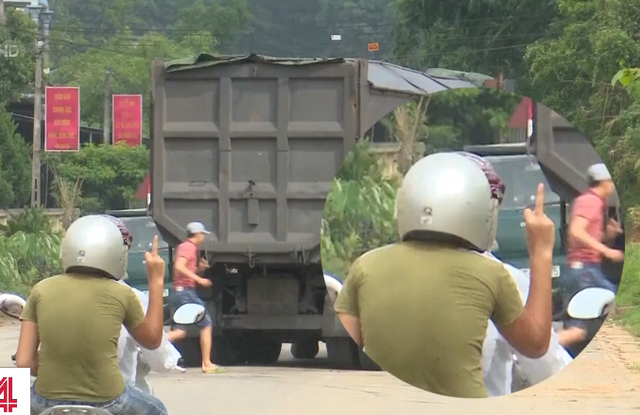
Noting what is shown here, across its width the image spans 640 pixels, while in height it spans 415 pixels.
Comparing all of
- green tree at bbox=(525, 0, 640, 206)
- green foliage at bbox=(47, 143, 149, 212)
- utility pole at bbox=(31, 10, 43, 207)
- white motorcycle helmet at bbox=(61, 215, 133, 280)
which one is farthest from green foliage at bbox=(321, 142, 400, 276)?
utility pole at bbox=(31, 10, 43, 207)

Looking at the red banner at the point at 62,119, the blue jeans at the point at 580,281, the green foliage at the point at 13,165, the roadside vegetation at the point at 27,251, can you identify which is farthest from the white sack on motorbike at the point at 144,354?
the green foliage at the point at 13,165

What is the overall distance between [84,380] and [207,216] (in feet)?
13.4

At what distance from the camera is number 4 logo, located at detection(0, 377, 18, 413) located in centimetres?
502

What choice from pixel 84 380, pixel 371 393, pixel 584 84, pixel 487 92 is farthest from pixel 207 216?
pixel 584 84

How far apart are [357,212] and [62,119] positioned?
641 inches

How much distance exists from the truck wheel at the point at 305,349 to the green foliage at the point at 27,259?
1846 millimetres

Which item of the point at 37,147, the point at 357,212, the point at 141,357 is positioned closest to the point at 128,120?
the point at 37,147

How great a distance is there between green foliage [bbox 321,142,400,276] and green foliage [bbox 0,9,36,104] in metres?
27.1

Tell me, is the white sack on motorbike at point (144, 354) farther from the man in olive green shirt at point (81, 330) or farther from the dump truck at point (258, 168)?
the dump truck at point (258, 168)

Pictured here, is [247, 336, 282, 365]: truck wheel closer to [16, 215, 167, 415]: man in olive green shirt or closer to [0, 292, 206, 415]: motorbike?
[0, 292, 206, 415]: motorbike

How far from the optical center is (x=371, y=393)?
7.32 m

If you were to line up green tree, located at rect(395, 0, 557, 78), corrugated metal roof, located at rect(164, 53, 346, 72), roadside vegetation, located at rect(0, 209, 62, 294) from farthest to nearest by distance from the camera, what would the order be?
green tree, located at rect(395, 0, 557, 78), roadside vegetation, located at rect(0, 209, 62, 294), corrugated metal roof, located at rect(164, 53, 346, 72)

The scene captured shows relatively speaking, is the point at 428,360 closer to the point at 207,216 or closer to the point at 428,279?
the point at 428,279

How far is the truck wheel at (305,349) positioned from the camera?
29.0 ft
